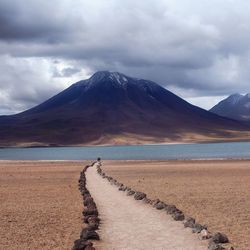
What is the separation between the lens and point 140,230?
1532 cm

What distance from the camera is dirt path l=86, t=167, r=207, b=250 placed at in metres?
13.4

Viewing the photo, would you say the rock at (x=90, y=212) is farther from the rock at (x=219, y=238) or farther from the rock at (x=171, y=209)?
the rock at (x=219, y=238)

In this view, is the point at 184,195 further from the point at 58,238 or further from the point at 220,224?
the point at 58,238

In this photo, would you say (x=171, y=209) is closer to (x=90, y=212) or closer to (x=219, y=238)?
(x=90, y=212)

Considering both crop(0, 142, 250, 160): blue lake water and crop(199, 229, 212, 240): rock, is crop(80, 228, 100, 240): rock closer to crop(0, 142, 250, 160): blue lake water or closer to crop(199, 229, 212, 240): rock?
crop(199, 229, 212, 240): rock

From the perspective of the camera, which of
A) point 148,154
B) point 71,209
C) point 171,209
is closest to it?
point 171,209

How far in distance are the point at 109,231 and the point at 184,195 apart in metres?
10.4

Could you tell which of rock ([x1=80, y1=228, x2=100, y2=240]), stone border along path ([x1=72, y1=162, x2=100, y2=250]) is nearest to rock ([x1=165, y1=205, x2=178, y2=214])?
stone border along path ([x1=72, y1=162, x2=100, y2=250])

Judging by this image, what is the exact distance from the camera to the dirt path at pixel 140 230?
13359 millimetres

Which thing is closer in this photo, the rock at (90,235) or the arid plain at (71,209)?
the rock at (90,235)

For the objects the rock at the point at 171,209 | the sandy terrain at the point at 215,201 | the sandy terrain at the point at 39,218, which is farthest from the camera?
the rock at the point at 171,209

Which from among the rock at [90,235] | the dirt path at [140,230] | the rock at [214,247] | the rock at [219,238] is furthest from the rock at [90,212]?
the rock at [214,247]

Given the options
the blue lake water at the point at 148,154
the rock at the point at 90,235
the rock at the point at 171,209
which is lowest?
the rock at the point at 90,235

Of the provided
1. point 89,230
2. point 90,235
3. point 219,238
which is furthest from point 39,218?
point 219,238
